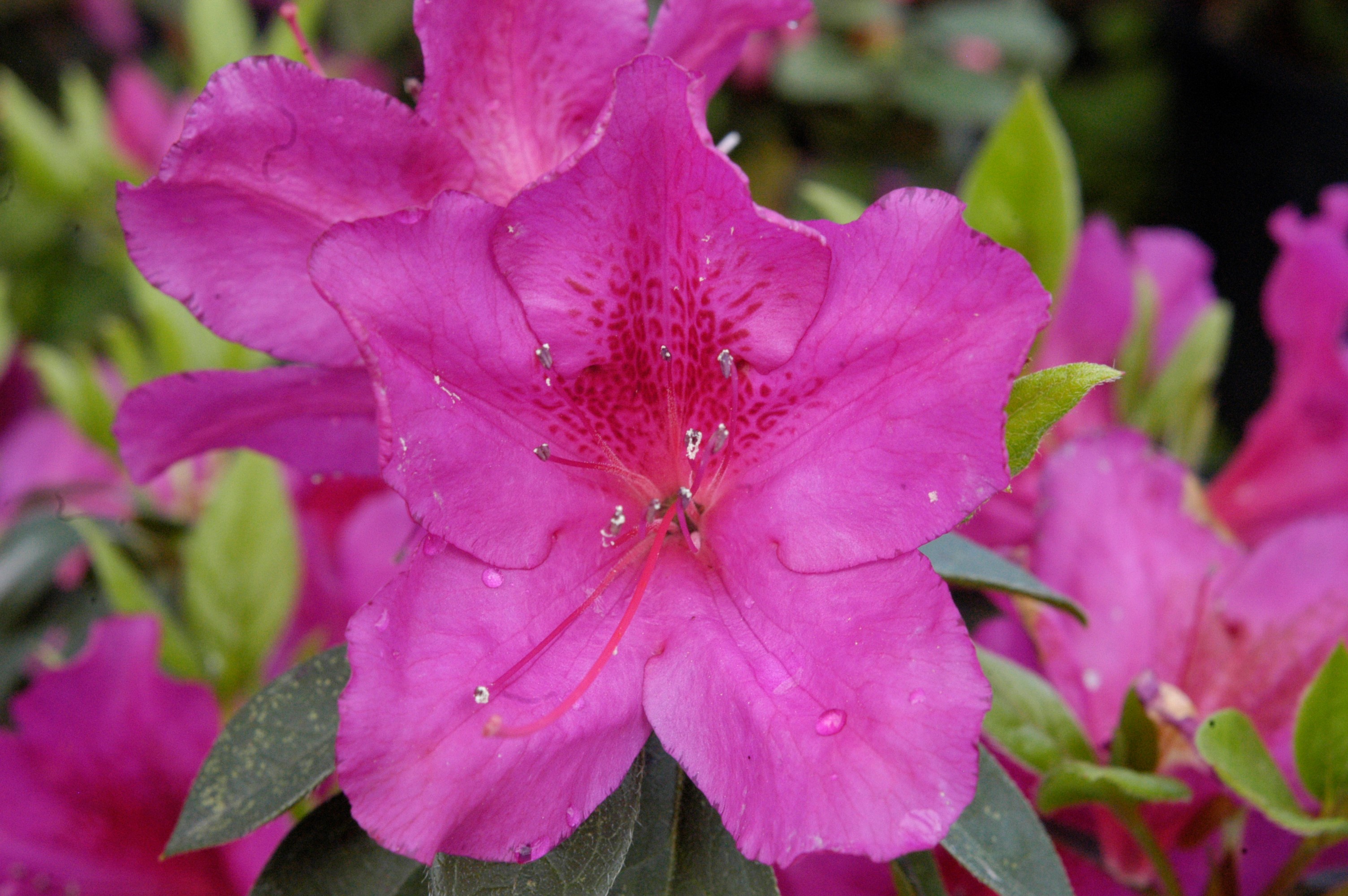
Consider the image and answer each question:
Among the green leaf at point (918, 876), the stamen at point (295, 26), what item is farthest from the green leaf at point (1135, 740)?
the stamen at point (295, 26)

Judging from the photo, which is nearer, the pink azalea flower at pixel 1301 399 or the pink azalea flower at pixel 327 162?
the pink azalea flower at pixel 327 162

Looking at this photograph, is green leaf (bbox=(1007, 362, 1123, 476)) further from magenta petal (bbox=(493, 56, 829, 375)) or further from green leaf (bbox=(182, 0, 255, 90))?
green leaf (bbox=(182, 0, 255, 90))

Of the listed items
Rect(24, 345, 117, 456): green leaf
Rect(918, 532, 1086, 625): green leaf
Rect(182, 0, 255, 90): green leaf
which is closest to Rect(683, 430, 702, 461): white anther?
Rect(918, 532, 1086, 625): green leaf

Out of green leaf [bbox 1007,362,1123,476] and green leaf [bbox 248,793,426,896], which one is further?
green leaf [bbox 248,793,426,896]

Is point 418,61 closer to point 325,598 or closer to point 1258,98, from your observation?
point 325,598

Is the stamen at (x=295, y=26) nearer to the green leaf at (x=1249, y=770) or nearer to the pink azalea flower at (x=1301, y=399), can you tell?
the green leaf at (x=1249, y=770)
